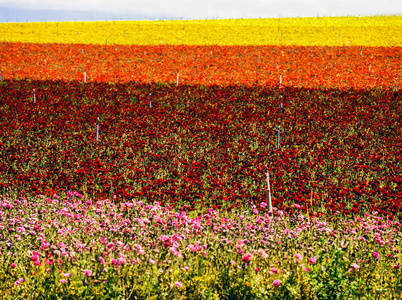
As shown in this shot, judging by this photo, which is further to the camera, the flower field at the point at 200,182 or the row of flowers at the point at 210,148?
the row of flowers at the point at 210,148

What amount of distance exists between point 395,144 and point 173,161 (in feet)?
23.1

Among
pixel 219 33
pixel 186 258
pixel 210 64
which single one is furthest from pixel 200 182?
pixel 219 33

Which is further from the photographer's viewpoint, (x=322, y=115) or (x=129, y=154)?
(x=322, y=115)

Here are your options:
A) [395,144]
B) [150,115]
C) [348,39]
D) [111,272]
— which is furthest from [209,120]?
[348,39]

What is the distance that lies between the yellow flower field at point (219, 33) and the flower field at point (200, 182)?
629 inches

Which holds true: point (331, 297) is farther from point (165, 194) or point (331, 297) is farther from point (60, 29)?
point (60, 29)

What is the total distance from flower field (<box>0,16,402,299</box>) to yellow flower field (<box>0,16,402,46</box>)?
52.4ft

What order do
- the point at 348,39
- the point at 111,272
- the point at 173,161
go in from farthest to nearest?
the point at 348,39 < the point at 173,161 < the point at 111,272

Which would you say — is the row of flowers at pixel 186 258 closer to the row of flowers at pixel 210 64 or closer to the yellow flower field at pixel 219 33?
the row of flowers at pixel 210 64

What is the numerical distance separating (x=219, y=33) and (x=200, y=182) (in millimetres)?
45449

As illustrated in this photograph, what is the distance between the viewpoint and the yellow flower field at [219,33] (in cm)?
4753

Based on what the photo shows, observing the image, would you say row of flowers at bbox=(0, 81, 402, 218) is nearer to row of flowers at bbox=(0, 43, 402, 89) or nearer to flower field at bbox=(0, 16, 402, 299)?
flower field at bbox=(0, 16, 402, 299)

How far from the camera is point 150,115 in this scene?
17594 millimetres

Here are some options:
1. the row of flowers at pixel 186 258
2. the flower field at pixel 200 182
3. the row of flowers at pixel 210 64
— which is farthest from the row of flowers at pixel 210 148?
the row of flowers at pixel 210 64
